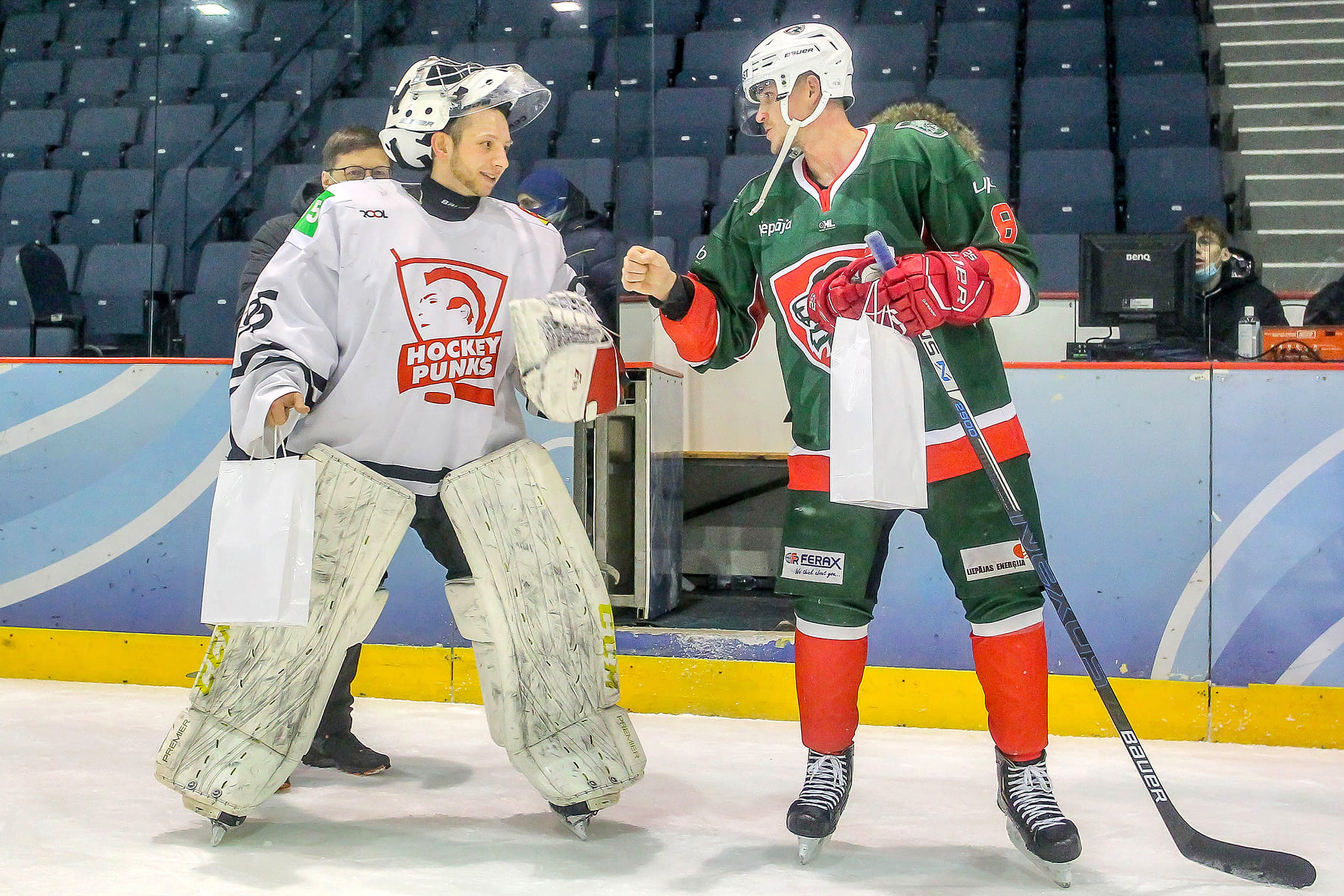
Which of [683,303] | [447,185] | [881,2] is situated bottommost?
[683,303]

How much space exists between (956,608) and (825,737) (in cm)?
116

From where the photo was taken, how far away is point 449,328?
2.05m

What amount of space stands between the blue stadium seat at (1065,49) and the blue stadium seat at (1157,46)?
0.26 ft

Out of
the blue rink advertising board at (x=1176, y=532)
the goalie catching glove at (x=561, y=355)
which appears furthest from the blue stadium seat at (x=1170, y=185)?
the goalie catching glove at (x=561, y=355)

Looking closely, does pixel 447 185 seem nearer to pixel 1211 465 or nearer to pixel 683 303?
pixel 683 303

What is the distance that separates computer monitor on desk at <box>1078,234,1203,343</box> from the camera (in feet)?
10.3

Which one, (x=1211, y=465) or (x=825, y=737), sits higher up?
(x=1211, y=465)

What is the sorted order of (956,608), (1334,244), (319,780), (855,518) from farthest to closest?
(1334,244) < (956,608) < (319,780) < (855,518)

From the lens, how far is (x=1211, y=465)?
9.59 feet

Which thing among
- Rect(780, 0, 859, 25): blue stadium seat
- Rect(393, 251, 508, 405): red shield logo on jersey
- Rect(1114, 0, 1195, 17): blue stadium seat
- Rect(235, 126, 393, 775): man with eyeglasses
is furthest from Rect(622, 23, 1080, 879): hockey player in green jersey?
Rect(1114, 0, 1195, 17): blue stadium seat

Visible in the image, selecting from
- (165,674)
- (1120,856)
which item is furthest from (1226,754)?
(165,674)

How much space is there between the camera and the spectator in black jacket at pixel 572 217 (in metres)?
Result: 3.34

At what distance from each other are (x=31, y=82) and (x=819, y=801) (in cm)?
447

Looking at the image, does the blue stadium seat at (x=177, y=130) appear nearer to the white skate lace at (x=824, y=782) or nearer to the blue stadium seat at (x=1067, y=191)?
the blue stadium seat at (x=1067, y=191)
